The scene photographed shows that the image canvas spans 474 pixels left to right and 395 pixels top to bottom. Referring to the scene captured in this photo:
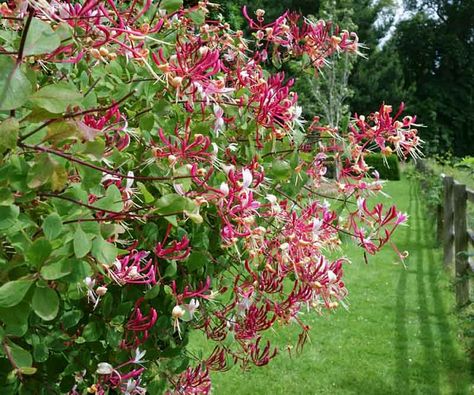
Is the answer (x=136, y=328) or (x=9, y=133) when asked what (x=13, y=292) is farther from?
(x=136, y=328)

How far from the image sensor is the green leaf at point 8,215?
894 mm

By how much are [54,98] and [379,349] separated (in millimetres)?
4873

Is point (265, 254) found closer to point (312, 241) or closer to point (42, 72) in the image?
point (312, 241)

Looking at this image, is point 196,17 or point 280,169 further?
point 196,17

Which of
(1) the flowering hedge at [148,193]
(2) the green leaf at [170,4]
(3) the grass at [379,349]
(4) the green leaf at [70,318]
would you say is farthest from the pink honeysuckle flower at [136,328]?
(3) the grass at [379,349]

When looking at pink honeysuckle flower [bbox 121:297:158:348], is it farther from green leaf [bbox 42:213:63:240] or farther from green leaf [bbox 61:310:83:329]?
green leaf [bbox 42:213:63:240]

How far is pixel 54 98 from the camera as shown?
2.57 ft

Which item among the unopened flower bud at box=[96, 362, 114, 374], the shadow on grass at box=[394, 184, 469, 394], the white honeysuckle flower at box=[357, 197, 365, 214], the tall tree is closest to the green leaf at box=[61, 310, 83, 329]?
the unopened flower bud at box=[96, 362, 114, 374]

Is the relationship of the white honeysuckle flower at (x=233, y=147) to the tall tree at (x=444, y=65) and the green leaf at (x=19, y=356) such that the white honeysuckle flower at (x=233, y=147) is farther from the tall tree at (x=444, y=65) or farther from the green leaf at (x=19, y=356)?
the tall tree at (x=444, y=65)

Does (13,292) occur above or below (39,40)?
below

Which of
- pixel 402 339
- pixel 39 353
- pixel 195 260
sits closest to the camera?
pixel 39 353

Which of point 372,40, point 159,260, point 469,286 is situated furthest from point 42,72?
point 372,40

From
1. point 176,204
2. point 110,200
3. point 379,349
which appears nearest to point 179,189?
point 176,204

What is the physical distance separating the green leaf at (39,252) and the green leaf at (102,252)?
74 mm
